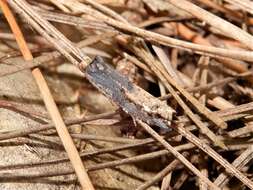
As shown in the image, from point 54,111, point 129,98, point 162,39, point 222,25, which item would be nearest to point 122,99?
point 129,98

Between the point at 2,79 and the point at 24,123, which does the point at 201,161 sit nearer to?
the point at 24,123

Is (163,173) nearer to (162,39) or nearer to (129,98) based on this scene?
(129,98)

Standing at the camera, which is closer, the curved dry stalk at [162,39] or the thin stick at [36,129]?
the thin stick at [36,129]

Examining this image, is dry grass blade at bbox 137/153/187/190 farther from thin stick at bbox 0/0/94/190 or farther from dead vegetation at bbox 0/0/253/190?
thin stick at bbox 0/0/94/190

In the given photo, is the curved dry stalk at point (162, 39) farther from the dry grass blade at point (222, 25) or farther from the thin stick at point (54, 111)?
the thin stick at point (54, 111)

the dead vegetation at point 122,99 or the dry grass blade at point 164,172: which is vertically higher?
the dead vegetation at point 122,99

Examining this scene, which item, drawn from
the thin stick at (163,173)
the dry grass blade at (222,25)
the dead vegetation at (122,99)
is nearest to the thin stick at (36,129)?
the dead vegetation at (122,99)

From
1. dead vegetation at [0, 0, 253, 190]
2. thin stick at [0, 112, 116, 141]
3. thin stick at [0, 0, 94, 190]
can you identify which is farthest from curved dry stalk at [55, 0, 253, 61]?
thin stick at [0, 112, 116, 141]

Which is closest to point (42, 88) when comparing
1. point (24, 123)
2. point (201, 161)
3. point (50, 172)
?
point (24, 123)
